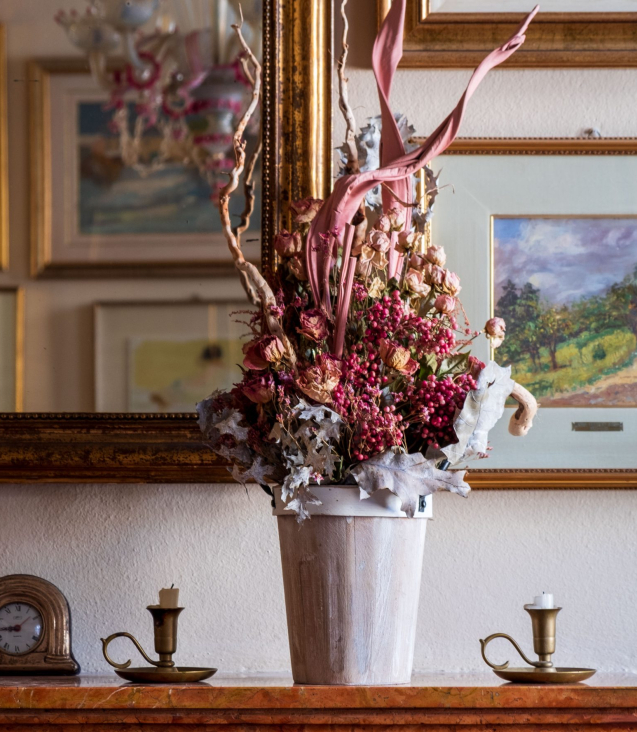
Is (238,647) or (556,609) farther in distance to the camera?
(238,647)

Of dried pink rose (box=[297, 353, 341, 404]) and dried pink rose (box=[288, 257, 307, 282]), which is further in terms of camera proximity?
dried pink rose (box=[288, 257, 307, 282])

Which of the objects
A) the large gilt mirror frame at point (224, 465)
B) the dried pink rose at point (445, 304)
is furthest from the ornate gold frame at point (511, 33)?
the dried pink rose at point (445, 304)

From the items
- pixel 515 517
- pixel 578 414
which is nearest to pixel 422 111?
pixel 578 414

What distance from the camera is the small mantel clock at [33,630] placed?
1132 millimetres

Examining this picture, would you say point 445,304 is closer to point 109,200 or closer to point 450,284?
point 450,284

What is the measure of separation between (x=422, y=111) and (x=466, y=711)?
0.79 meters

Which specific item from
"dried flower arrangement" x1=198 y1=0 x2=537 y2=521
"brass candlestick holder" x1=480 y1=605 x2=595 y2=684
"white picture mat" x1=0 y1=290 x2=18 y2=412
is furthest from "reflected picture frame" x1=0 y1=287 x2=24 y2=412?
"brass candlestick holder" x1=480 y1=605 x2=595 y2=684

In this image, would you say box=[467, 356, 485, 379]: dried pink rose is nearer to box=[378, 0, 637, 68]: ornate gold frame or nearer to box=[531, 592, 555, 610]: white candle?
box=[531, 592, 555, 610]: white candle

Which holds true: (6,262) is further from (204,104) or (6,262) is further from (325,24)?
(325,24)

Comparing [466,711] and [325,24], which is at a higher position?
[325,24]

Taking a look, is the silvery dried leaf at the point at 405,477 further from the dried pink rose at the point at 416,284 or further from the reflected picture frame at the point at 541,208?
the reflected picture frame at the point at 541,208

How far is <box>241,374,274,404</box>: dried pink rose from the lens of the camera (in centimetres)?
95

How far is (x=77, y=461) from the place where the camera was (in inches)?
47.4

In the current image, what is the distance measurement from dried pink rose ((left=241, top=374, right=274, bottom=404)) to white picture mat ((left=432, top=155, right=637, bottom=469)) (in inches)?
15.7
